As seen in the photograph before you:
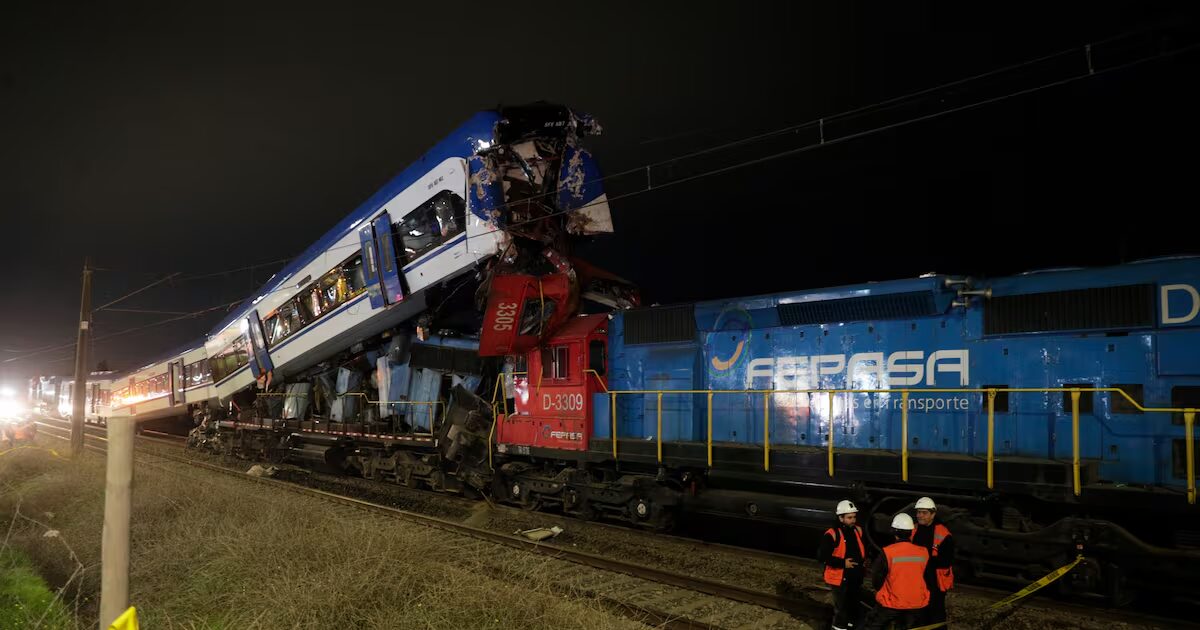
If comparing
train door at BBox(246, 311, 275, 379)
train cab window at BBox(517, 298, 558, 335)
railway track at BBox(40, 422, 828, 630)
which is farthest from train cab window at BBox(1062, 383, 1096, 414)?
train door at BBox(246, 311, 275, 379)

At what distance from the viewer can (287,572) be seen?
6.44 metres

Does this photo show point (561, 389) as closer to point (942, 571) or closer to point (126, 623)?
point (942, 571)

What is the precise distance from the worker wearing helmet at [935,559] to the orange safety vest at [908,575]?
0.26 feet

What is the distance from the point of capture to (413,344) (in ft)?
50.5

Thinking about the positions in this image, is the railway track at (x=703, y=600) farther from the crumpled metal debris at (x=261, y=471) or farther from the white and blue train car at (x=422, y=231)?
the crumpled metal debris at (x=261, y=471)

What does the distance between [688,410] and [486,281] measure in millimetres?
4217

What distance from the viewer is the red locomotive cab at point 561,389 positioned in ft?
35.7

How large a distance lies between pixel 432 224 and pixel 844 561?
10071 millimetres

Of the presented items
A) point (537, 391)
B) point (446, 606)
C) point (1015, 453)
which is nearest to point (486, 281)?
point (537, 391)

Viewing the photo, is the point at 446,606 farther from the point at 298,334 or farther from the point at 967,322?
the point at 298,334

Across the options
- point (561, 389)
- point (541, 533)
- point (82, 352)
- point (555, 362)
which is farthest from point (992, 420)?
point (82, 352)

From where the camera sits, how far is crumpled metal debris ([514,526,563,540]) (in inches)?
389

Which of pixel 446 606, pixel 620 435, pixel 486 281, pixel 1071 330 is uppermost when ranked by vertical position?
pixel 486 281

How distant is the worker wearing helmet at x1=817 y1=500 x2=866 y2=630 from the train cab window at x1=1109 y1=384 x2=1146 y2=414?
3.39m
